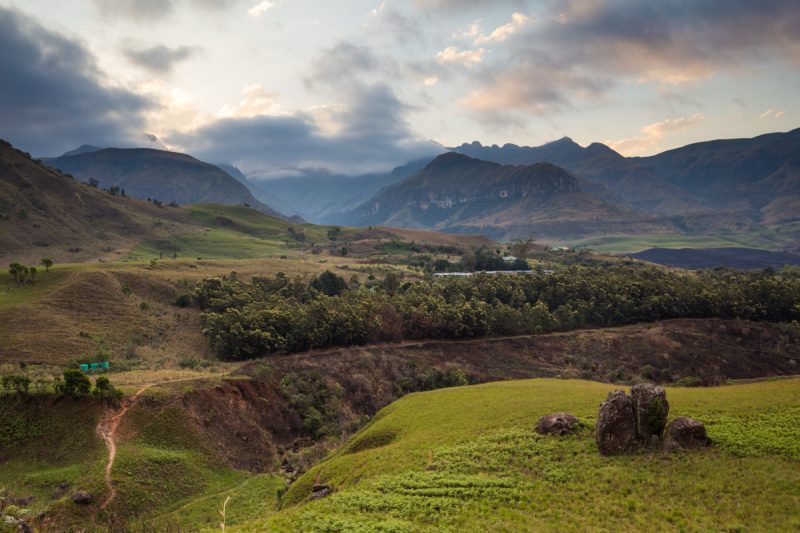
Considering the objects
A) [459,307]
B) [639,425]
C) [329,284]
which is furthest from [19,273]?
[639,425]

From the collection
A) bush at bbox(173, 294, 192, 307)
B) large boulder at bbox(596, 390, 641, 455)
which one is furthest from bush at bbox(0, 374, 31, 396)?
bush at bbox(173, 294, 192, 307)

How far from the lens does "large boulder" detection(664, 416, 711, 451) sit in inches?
1095

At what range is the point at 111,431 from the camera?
4209cm

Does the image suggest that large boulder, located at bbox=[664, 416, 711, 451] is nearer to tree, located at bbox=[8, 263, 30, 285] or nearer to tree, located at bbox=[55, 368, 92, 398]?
tree, located at bbox=[55, 368, 92, 398]

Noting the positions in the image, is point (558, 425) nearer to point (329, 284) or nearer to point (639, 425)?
point (639, 425)

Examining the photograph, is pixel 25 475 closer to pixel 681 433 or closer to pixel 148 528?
pixel 148 528

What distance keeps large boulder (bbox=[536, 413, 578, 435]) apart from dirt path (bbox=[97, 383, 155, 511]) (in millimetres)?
34397

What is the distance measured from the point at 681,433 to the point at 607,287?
83.8 meters

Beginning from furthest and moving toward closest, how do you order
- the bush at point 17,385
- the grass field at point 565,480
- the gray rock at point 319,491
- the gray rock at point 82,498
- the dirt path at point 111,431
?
the bush at point 17,385 < the dirt path at point 111,431 < the gray rock at point 82,498 < the gray rock at point 319,491 < the grass field at point 565,480

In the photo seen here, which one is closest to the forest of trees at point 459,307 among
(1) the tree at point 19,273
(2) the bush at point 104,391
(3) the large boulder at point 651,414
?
(2) the bush at point 104,391

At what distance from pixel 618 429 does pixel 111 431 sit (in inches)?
1742

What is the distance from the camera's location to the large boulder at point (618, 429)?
95.0 ft

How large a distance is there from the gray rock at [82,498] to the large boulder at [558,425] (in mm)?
35034

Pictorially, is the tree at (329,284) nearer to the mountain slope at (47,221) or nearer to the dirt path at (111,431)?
the dirt path at (111,431)
